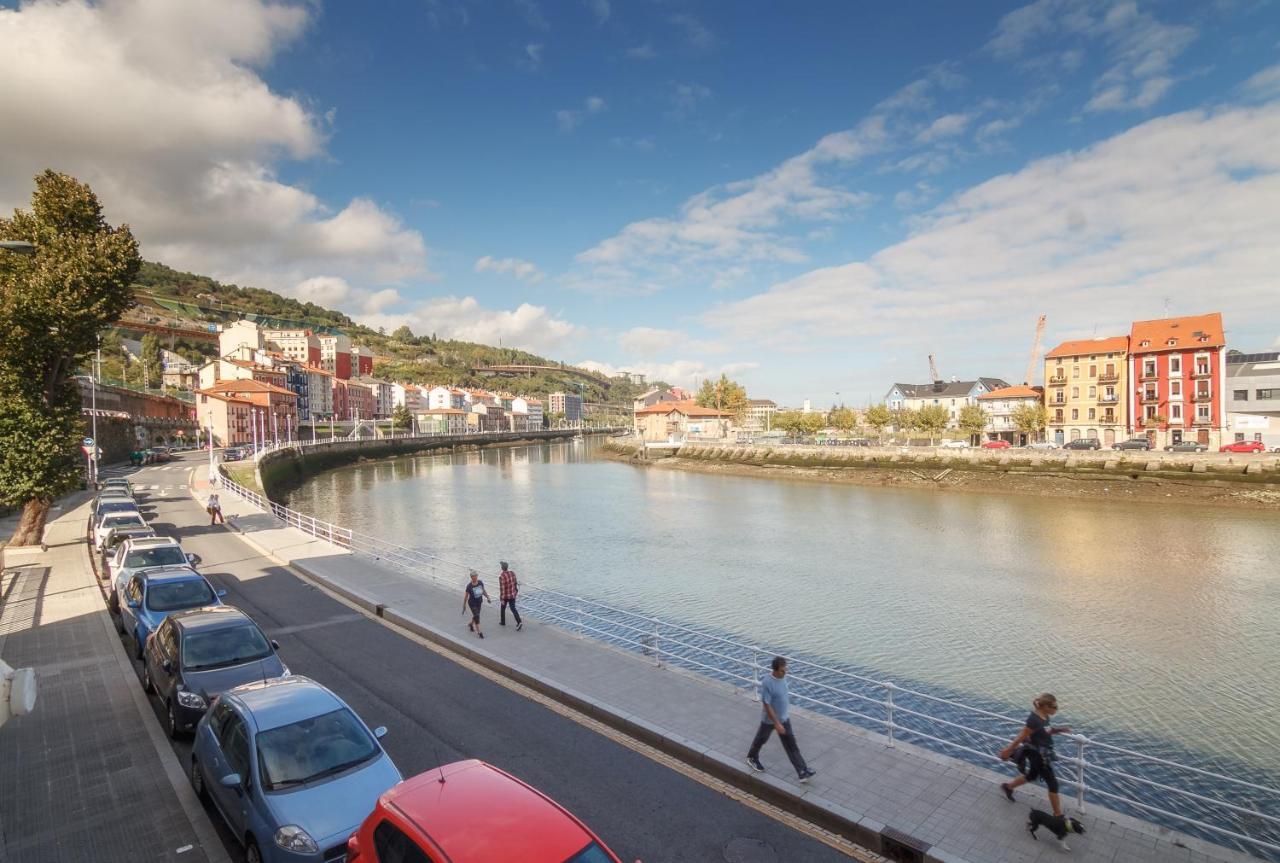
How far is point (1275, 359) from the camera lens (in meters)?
76.6

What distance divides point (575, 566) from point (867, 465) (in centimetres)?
5120

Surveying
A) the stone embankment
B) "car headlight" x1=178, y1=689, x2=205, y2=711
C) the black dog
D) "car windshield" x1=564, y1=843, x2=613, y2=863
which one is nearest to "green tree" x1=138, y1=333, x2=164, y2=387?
the stone embankment

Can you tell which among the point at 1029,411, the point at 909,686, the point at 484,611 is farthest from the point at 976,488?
the point at 484,611

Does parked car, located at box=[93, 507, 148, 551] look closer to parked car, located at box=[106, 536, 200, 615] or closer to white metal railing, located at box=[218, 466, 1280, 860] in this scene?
parked car, located at box=[106, 536, 200, 615]

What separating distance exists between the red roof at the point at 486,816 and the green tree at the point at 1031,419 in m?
92.2

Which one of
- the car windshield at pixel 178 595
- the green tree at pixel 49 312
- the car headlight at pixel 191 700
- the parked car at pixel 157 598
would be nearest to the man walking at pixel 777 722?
the car headlight at pixel 191 700

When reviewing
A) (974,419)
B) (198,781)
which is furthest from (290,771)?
(974,419)

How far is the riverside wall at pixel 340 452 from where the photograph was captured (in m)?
60.3

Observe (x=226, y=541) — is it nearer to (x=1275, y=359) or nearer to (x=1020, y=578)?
(x=1020, y=578)

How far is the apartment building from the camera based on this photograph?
66438mm

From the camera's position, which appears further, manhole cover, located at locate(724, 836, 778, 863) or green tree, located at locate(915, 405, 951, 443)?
green tree, located at locate(915, 405, 951, 443)

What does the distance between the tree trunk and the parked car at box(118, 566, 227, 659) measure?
14.3m

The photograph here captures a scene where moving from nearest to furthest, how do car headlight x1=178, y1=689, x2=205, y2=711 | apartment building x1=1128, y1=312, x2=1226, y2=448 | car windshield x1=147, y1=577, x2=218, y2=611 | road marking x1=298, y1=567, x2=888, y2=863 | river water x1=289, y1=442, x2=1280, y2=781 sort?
road marking x1=298, y1=567, x2=888, y2=863 → car headlight x1=178, y1=689, x2=205, y2=711 → car windshield x1=147, y1=577, x2=218, y2=611 → river water x1=289, y1=442, x2=1280, y2=781 → apartment building x1=1128, y1=312, x2=1226, y2=448

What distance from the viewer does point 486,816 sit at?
4.84 metres
